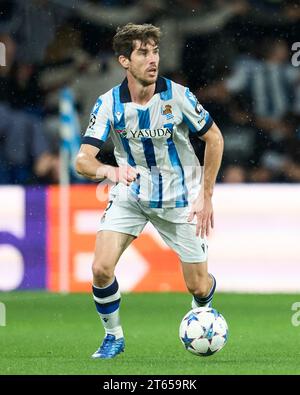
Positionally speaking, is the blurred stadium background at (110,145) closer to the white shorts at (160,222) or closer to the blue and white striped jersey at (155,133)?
the white shorts at (160,222)

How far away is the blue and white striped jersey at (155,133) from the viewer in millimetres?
7887

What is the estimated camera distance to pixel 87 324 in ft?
32.8

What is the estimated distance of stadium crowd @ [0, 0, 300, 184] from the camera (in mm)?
13516

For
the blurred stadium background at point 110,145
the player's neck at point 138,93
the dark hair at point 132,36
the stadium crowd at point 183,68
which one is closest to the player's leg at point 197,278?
the player's neck at point 138,93

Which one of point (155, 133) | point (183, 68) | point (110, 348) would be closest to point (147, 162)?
point (155, 133)

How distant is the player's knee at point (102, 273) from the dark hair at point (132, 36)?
131cm

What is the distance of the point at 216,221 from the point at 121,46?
4.60m

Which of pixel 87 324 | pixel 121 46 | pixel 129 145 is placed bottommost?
pixel 87 324

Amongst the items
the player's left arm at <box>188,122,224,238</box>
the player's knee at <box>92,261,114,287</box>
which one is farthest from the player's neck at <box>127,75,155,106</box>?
the player's knee at <box>92,261,114,287</box>

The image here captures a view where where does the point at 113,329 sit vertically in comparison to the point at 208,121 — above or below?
below

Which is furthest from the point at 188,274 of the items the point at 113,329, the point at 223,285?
the point at 223,285

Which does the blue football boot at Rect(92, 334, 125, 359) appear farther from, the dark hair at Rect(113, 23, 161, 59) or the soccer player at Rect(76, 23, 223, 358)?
the dark hair at Rect(113, 23, 161, 59)

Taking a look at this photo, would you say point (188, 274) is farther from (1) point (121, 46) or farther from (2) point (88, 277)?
(2) point (88, 277)
